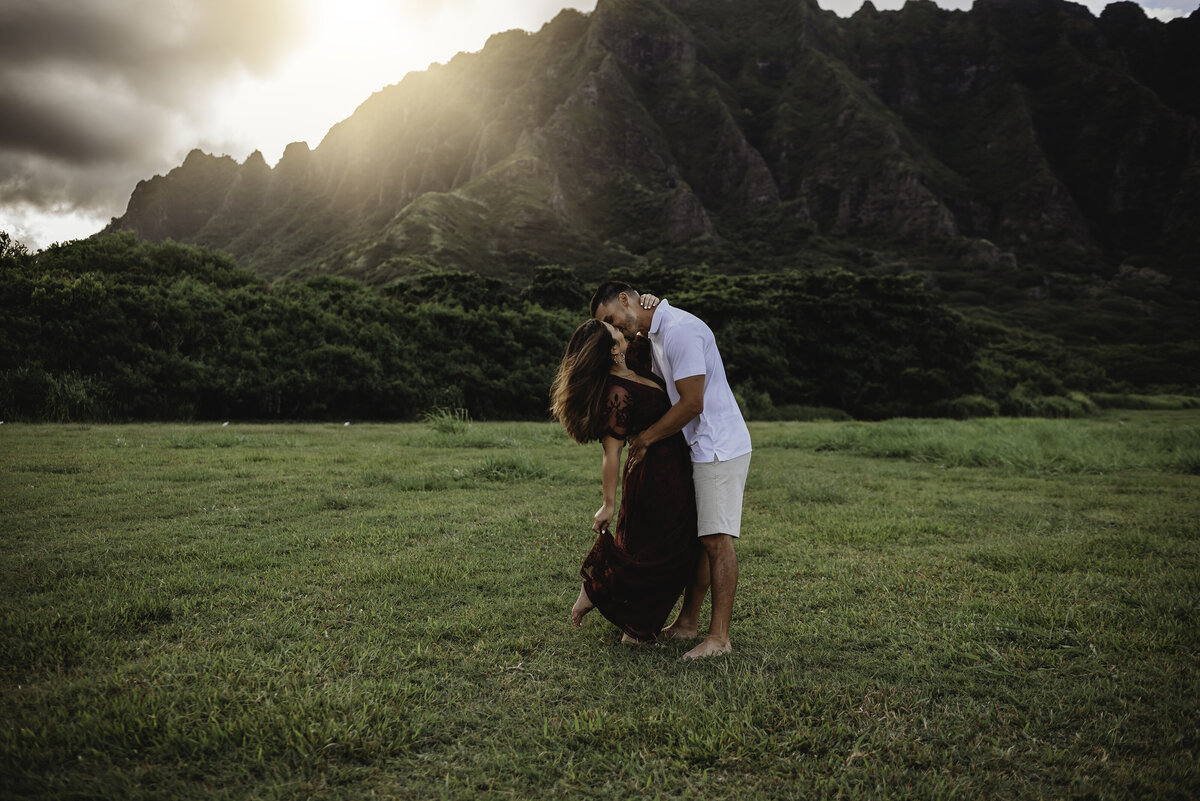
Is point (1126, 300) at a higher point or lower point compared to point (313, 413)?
higher

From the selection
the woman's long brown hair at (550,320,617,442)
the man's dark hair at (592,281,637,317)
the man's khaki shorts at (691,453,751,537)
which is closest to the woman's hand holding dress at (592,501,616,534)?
the woman's long brown hair at (550,320,617,442)

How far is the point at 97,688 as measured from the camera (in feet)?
10.1

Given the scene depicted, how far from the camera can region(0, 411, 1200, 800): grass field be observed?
2658mm

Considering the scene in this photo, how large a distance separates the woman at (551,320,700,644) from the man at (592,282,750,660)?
109mm

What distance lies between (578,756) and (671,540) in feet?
5.14

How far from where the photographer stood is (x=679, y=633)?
4324 millimetres

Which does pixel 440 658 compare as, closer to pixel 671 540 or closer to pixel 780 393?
pixel 671 540

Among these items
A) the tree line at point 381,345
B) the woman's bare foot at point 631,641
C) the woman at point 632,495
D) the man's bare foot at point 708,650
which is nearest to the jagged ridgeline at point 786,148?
the tree line at point 381,345

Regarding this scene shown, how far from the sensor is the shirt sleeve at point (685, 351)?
3852 mm

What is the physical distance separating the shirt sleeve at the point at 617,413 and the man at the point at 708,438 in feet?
0.36

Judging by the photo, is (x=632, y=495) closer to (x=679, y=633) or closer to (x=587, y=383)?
(x=587, y=383)

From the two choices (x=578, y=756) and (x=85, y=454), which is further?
(x=85, y=454)

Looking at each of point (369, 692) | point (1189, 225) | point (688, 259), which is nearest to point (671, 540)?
point (369, 692)

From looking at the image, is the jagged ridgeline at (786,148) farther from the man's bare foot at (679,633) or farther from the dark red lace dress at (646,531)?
the man's bare foot at (679,633)
